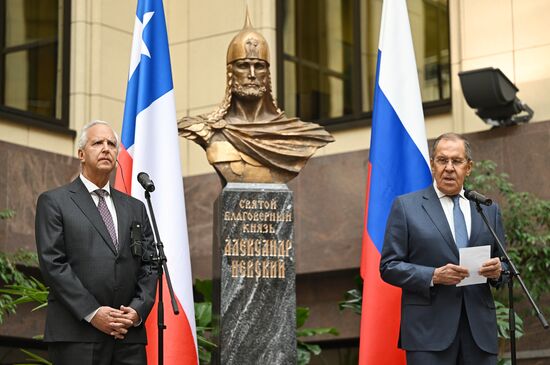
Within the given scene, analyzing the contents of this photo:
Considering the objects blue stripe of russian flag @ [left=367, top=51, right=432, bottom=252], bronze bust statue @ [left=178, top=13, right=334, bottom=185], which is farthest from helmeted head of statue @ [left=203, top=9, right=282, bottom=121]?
blue stripe of russian flag @ [left=367, top=51, right=432, bottom=252]

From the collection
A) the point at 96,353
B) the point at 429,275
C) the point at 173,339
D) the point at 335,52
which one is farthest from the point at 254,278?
the point at 335,52

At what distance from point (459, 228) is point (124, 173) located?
2.98 m

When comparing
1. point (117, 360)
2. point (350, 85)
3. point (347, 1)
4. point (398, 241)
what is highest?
point (347, 1)

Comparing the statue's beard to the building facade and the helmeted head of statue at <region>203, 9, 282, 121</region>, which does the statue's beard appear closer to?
the helmeted head of statue at <region>203, 9, 282, 121</region>

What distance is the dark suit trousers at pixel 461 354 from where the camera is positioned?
7.19 meters

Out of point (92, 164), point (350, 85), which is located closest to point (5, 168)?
point (350, 85)

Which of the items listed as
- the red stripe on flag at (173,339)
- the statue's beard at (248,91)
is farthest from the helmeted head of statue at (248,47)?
the red stripe on flag at (173,339)

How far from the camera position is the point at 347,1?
13.3m

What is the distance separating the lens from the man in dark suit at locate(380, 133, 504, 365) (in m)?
7.18

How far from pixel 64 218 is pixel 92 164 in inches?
13.7

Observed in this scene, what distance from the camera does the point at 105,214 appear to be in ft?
23.6

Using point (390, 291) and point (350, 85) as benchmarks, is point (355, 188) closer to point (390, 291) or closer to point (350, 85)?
point (350, 85)

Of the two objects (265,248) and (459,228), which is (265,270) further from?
(459,228)

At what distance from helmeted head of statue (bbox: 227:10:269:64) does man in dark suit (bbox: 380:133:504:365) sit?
205 cm
